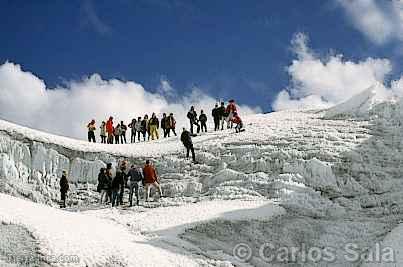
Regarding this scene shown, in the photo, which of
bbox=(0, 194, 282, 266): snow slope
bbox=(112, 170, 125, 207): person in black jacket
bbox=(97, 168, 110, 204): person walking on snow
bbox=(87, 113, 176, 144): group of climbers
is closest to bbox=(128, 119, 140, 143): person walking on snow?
bbox=(87, 113, 176, 144): group of climbers

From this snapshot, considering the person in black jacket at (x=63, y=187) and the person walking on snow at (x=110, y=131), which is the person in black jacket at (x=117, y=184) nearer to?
the person in black jacket at (x=63, y=187)

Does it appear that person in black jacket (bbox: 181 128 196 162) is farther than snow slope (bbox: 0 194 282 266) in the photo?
Yes

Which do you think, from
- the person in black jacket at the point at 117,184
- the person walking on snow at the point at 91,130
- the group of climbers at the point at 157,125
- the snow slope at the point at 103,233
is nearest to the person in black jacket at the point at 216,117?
the group of climbers at the point at 157,125

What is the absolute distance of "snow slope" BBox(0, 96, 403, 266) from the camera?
22844mm

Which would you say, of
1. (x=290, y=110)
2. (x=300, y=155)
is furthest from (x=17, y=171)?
(x=290, y=110)

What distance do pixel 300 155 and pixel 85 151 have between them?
12177 millimetres

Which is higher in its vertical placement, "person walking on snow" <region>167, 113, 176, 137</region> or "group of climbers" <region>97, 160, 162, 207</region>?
"person walking on snow" <region>167, 113, 176, 137</region>

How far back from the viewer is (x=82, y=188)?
3522 centimetres

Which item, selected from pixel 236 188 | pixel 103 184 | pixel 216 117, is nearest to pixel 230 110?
pixel 216 117

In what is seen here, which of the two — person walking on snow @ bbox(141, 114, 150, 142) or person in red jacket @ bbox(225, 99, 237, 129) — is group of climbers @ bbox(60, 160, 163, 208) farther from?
person walking on snow @ bbox(141, 114, 150, 142)

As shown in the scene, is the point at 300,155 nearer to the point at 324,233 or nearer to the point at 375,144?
the point at 375,144

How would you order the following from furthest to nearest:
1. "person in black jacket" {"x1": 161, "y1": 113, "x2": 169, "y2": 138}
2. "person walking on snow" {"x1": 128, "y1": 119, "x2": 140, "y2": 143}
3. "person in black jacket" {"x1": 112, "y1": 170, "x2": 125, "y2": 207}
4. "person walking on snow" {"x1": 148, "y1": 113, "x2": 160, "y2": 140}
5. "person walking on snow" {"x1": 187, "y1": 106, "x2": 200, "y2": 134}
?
"person walking on snow" {"x1": 128, "y1": 119, "x2": 140, "y2": 143}
"person walking on snow" {"x1": 148, "y1": 113, "x2": 160, "y2": 140}
"person in black jacket" {"x1": 161, "y1": 113, "x2": 169, "y2": 138}
"person walking on snow" {"x1": 187, "y1": 106, "x2": 200, "y2": 134}
"person in black jacket" {"x1": 112, "y1": 170, "x2": 125, "y2": 207}

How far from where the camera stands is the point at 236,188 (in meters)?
32.0

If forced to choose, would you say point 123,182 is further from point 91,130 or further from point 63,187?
point 91,130
